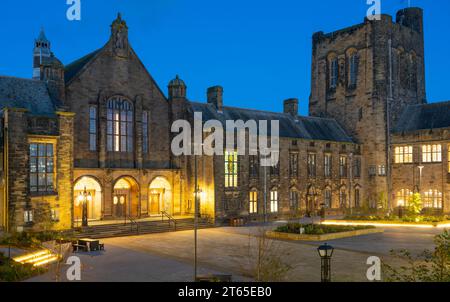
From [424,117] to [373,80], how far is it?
7.44 metres

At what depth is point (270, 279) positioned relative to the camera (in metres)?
17.7

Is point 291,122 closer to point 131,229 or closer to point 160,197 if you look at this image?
point 160,197

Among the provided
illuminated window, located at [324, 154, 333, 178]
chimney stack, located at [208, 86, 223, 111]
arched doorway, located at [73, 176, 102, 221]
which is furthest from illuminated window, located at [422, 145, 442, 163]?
arched doorway, located at [73, 176, 102, 221]

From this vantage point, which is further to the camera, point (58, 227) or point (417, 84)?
point (417, 84)

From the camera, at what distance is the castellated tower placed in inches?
2211

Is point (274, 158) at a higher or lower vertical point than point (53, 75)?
lower

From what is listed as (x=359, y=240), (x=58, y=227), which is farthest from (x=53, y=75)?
(x=359, y=240)

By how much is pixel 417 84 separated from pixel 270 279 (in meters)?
51.9

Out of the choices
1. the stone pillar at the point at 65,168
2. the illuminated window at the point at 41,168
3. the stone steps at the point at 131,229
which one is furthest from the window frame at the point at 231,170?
the illuminated window at the point at 41,168

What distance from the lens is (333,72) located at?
6159 centimetres

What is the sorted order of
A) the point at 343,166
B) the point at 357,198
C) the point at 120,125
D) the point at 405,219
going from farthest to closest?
the point at 357,198, the point at 343,166, the point at 405,219, the point at 120,125

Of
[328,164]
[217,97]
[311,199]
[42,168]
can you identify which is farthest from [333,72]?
[42,168]

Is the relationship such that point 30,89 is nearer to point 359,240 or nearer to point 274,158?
point 274,158

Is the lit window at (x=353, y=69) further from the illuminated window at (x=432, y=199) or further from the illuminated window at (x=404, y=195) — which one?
the illuminated window at (x=432, y=199)
